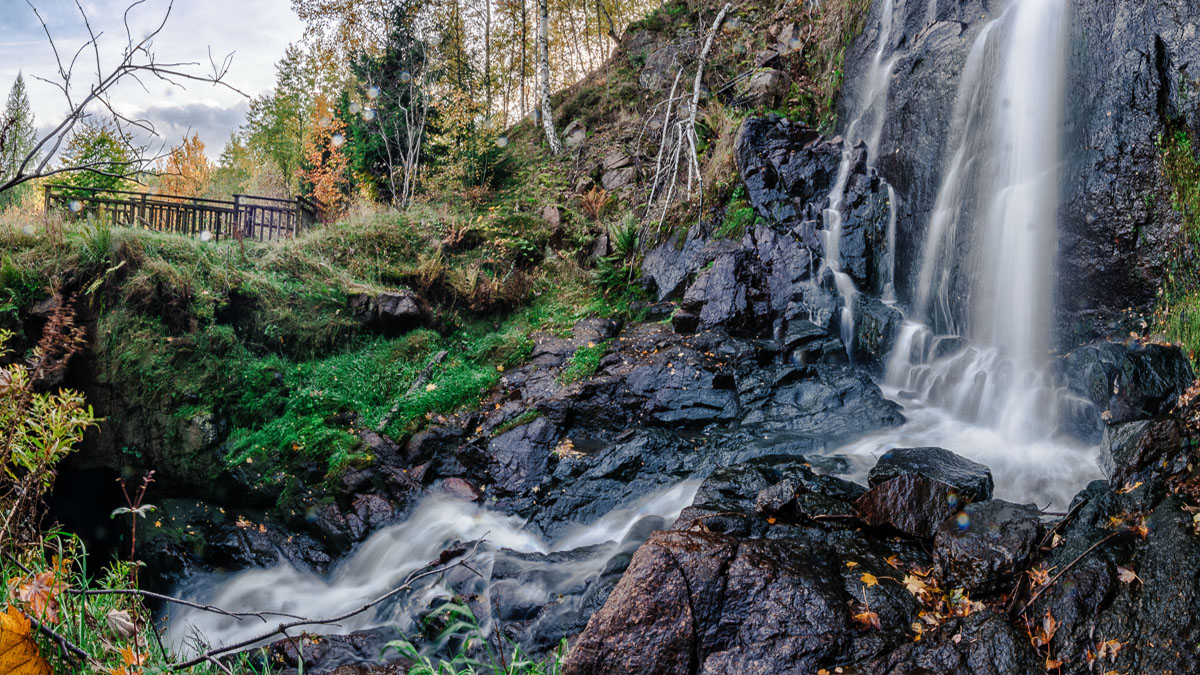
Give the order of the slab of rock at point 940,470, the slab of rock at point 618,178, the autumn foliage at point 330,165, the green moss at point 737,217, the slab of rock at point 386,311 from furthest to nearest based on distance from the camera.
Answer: the autumn foliage at point 330,165 → the slab of rock at point 618,178 → the slab of rock at point 386,311 → the green moss at point 737,217 → the slab of rock at point 940,470

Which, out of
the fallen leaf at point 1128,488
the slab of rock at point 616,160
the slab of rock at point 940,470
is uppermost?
the slab of rock at point 616,160

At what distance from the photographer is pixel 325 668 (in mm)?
4559

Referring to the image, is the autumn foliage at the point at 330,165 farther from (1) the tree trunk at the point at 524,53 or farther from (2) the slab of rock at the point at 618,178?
(1) the tree trunk at the point at 524,53

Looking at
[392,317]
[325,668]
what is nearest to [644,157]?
[392,317]

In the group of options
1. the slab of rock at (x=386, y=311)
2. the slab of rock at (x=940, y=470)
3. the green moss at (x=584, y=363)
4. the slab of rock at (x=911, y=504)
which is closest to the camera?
the slab of rock at (x=911, y=504)

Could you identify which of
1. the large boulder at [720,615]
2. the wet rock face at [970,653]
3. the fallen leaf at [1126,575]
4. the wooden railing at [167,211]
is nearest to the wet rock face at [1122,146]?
the fallen leaf at [1126,575]

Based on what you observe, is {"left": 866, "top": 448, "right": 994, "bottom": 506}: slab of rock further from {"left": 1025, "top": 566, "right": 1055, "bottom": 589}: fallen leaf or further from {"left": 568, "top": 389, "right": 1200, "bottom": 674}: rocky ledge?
{"left": 1025, "top": 566, "right": 1055, "bottom": 589}: fallen leaf

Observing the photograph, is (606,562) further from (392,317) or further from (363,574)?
(392,317)

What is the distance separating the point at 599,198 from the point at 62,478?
32.4 feet

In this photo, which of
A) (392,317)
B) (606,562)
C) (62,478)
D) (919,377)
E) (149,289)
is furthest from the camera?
(392,317)

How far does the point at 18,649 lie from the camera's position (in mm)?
2264

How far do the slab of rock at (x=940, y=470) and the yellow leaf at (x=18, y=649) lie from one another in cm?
496

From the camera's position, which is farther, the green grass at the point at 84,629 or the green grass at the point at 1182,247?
the green grass at the point at 1182,247

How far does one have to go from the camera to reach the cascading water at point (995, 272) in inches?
250
